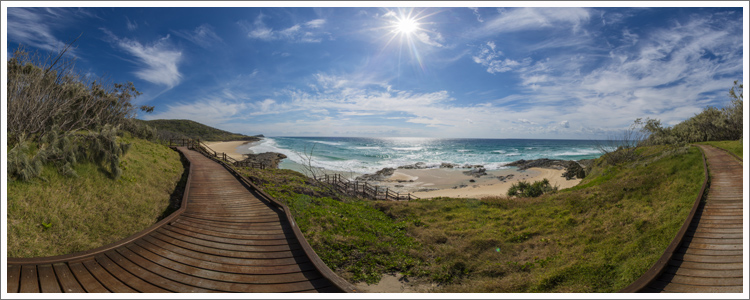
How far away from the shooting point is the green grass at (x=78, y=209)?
7.01 m

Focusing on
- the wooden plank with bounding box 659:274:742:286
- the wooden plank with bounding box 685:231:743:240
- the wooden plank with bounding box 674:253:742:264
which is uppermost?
the wooden plank with bounding box 685:231:743:240

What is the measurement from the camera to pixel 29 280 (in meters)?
5.26

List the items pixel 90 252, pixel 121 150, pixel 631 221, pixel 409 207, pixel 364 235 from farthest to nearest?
pixel 409 207
pixel 121 150
pixel 364 235
pixel 631 221
pixel 90 252

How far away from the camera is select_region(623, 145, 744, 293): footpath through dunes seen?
201 inches

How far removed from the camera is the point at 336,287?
5.38 m

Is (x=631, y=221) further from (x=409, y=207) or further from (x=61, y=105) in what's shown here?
(x=61, y=105)

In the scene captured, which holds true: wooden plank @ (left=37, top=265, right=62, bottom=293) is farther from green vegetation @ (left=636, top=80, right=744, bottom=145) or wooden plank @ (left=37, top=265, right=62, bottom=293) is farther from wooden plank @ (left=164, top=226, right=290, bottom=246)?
green vegetation @ (left=636, top=80, right=744, bottom=145)

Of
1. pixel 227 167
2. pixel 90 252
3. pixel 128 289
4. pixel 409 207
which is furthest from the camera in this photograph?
pixel 227 167

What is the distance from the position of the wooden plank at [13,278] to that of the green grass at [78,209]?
1.30 m

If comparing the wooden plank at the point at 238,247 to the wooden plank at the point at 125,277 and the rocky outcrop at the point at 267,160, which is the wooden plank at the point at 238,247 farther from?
the rocky outcrop at the point at 267,160

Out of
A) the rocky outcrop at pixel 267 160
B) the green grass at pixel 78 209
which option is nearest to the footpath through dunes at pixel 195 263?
the green grass at pixel 78 209

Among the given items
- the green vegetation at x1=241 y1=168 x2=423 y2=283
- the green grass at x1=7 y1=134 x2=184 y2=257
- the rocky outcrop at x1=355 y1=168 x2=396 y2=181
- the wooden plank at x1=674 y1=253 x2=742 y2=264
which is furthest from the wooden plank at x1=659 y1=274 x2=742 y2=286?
the rocky outcrop at x1=355 y1=168 x2=396 y2=181

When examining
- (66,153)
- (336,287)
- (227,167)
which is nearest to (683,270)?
(336,287)

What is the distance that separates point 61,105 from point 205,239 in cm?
1221
